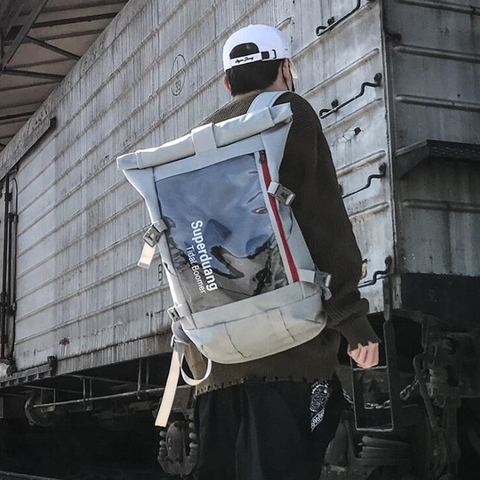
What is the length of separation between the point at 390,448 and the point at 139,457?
679cm

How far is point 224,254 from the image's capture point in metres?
2.02

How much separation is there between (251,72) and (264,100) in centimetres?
11

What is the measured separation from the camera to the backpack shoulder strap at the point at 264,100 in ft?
6.79

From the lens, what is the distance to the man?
1.99 m

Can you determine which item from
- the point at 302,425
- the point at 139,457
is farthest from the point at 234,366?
the point at 139,457

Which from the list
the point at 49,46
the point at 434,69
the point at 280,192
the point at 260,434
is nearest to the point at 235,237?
the point at 280,192

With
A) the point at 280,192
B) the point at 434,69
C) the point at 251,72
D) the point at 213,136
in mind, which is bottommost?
the point at 280,192

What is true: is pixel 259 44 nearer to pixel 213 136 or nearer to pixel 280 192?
pixel 213 136

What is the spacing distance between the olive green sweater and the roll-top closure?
0.20ft

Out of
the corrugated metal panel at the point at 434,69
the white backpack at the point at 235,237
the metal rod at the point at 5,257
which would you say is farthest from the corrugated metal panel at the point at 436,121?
the metal rod at the point at 5,257

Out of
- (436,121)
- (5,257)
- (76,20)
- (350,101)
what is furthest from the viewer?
(5,257)

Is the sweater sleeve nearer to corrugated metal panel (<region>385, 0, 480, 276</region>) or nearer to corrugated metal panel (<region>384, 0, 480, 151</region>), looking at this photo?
corrugated metal panel (<region>385, 0, 480, 276</region>)

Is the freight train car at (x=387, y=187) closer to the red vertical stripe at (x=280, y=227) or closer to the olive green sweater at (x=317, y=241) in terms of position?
the olive green sweater at (x=317, y=241)

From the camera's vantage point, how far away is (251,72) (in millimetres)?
2148
